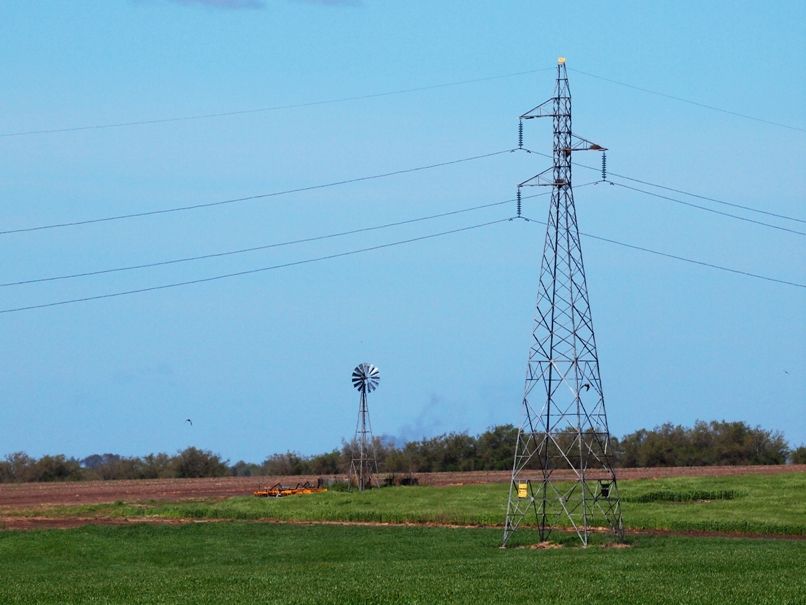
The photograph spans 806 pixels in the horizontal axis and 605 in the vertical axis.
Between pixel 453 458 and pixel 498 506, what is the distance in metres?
65.5

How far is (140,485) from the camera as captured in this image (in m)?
119

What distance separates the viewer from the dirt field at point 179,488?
90.5 metres

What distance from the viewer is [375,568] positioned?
40406mm

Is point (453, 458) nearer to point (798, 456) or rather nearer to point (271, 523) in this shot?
point (798, 456)

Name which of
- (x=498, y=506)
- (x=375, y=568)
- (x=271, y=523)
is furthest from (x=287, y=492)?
(x=375, y=568)

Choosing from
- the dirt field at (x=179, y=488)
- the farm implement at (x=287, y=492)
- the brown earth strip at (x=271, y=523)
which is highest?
the dirt field at (x=179, y=488)

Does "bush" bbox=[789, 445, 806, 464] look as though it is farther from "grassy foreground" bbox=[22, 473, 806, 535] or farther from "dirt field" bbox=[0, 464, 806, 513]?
"grassy foreground" bbox=[22, 473, 806, 535]

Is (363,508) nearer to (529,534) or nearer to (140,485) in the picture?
(529,534)

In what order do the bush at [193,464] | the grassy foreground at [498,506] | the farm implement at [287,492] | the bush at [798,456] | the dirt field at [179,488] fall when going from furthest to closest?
the bush at [193,464]
the bush at [798,456]
the dirt field at [179,488]
the farm implement at [287,492]
the grassy foreground at [498,506]

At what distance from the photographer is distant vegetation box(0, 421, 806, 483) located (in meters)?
118

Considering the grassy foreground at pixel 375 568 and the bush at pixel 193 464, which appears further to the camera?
the bush at pixel 193 464

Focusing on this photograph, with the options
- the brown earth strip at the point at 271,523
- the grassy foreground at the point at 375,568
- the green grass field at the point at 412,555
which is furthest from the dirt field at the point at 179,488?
the grassy foreground at the point at 375,568

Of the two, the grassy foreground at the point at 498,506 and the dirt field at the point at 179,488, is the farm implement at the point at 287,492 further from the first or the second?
the dirt field at the point at 179,488

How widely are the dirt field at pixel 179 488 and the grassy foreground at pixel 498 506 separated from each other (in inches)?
392
